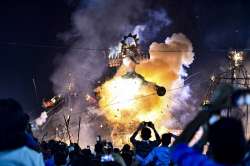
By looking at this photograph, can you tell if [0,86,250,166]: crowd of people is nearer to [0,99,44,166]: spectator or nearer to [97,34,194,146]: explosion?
[0,99,44,166]: spectator

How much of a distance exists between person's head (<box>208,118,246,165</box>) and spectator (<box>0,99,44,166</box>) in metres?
1.45

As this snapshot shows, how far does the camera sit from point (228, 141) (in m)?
3.18

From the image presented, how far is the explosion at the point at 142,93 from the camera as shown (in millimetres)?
52906

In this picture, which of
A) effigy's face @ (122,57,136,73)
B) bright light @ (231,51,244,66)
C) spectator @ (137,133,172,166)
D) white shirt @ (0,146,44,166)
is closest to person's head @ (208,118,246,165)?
white shirt @ (0,146,44,166)

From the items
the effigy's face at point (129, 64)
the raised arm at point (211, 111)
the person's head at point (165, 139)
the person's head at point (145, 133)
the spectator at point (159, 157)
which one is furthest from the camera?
the effigy's face at point (129, 64)

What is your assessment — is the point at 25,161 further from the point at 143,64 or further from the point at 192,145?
the point at 143,64

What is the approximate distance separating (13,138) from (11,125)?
98 mm

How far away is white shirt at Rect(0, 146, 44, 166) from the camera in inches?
147

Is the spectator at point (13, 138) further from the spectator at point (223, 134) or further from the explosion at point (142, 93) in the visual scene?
the explosion at point (142, 93)

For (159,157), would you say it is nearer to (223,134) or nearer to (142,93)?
(223,134)

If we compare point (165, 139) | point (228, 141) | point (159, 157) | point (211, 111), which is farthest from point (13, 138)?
point (165, 139)

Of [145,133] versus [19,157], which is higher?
[145,133]

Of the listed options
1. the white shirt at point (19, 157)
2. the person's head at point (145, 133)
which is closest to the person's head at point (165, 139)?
the person's head at point (145, 133)

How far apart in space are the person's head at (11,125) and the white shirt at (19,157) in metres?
0.04
